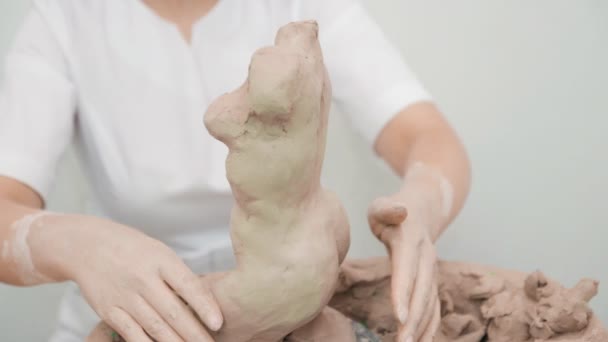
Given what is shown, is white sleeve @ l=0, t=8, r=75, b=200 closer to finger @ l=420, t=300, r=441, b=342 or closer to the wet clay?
the wet clay

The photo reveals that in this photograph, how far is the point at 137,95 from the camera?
98 cm

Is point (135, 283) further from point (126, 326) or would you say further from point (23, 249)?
point (23, 249)

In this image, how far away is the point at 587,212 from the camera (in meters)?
1.39

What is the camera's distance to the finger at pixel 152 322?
64 cm

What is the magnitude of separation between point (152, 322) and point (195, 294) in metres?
0.05

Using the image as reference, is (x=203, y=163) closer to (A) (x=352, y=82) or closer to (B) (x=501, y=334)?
(A) (x=352, y=82)

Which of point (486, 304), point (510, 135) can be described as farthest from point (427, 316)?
point (510, 135)

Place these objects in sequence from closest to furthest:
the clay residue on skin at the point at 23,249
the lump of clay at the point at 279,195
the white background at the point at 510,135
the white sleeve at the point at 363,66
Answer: the lump of clay at the point at 279,195 → the clay residue on skin at the point at 23,249 → the white sleeve at the point at 363,66 → the white background at the point at 510,135

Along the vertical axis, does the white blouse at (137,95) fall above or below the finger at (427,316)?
above

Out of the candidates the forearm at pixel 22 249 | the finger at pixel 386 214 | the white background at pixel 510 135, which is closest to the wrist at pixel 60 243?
the forearm at pixel 22 249

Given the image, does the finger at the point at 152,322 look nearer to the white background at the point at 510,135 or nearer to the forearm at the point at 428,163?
the forearm at the point at 428,163

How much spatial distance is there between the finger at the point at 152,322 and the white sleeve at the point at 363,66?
51cm

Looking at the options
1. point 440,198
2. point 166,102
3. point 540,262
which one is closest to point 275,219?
point 440,198

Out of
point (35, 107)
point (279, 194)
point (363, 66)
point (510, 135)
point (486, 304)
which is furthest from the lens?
point (510, 135)
